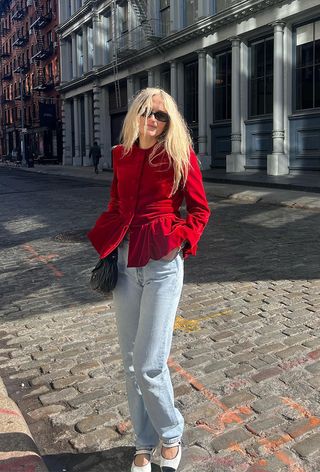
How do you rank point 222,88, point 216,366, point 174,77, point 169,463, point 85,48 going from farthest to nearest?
point 85,48
point 174,77
point 222,88
point 216,366
point 169,463

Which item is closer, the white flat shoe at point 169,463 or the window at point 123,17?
the white flat shoe at point 169,463

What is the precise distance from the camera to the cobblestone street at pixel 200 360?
9.23 ft

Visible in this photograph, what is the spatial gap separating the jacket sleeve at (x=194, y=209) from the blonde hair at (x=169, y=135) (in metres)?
0.05

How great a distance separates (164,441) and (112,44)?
1319 inches

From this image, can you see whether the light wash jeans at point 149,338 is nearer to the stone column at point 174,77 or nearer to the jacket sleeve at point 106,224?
the jacket sleeve at point 106,224

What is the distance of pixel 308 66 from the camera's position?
19656 millimetres

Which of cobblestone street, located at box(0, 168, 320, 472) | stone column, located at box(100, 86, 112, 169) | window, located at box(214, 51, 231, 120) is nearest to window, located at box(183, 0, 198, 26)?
window, located at box(214, 51, 231, 120)

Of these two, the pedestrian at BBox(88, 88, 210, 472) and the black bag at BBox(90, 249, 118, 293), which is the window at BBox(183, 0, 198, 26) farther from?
the black bag at BBox(90, 249, 118, 293)

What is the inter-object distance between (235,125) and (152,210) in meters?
21.3

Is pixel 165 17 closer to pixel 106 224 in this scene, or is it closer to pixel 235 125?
pixel 235 125

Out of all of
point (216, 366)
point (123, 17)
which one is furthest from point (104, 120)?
point (216, 366)

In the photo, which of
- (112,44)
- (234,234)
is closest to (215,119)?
(112,44)

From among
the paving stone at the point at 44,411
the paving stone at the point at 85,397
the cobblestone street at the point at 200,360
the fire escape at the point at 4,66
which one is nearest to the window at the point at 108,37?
the cobblestone street at the point at 200,360

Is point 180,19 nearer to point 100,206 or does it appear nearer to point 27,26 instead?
point 100,206
